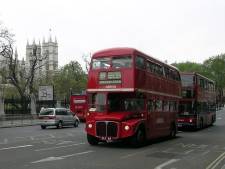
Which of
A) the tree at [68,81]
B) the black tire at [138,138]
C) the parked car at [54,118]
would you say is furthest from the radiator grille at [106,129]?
the tree at [68,81]

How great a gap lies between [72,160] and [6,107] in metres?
43.9

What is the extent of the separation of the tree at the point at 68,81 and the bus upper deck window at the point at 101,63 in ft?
211

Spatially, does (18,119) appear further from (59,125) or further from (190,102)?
(190,102)

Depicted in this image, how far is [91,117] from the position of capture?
20.8 metres

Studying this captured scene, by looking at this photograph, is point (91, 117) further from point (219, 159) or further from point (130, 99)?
point (219, 159)

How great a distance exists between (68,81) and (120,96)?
68.9 metres

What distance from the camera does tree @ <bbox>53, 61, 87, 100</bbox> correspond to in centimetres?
8894

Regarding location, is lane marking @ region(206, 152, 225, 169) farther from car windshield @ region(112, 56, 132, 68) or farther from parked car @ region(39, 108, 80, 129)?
parked car @ region(39, 108, 80, 129)

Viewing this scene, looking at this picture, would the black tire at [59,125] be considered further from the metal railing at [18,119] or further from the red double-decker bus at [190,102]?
the red double-decker bus at [190,102]

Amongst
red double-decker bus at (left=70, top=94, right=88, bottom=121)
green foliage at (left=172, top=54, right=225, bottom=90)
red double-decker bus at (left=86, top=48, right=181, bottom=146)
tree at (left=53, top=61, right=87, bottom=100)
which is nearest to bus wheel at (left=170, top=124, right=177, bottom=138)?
red double-decker bus at (left=86, top=48, right=181, bottom=146)

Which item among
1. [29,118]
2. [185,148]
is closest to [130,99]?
[185,148]

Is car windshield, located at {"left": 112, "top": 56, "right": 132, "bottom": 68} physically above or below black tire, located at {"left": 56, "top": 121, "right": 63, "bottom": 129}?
above

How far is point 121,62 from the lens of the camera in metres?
20.6

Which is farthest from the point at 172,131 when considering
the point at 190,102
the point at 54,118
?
the point at 54,118
